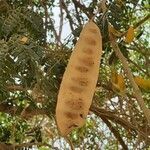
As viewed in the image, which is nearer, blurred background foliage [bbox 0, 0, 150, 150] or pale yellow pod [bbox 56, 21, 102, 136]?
pale yellow pod [bbox 56, 21, 102, 136]

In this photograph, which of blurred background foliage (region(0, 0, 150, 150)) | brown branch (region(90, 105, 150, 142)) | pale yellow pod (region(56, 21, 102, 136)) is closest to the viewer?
pale yellow pod (region(56, 21, 102, 136))

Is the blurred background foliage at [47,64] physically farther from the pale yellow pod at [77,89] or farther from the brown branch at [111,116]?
the pale yellow pod at [77,89]

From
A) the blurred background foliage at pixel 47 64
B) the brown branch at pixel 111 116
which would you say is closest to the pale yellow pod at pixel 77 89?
the blurred background foliage at pixel 47 64

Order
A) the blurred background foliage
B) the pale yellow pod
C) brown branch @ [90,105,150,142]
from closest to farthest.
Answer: the pale yellow pod, the blurred background foliage, brown branch @ [90,105,150,142]

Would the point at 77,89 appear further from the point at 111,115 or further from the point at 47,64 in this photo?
the point at 111,115

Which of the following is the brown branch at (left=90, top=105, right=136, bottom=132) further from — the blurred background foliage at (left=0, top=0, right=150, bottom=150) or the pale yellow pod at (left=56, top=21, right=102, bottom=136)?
the pale yellow pod at (left=56, top=21, right=102, bottom=136)

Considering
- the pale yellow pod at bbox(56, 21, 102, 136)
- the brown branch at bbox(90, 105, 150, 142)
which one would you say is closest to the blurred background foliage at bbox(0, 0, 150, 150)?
the brown branch at bbox(90, 105, 150, 142)

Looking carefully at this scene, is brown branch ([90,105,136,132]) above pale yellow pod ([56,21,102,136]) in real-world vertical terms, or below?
above

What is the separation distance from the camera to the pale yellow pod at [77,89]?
0.85 metres

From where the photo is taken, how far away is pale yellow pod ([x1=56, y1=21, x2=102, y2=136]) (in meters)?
0.85

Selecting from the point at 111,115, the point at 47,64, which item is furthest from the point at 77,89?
the point at 111,115

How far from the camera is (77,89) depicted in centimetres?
86

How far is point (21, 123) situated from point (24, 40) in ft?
3.50

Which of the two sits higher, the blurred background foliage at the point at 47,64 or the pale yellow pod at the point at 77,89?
the blurred background foliage at the point at 47,64
